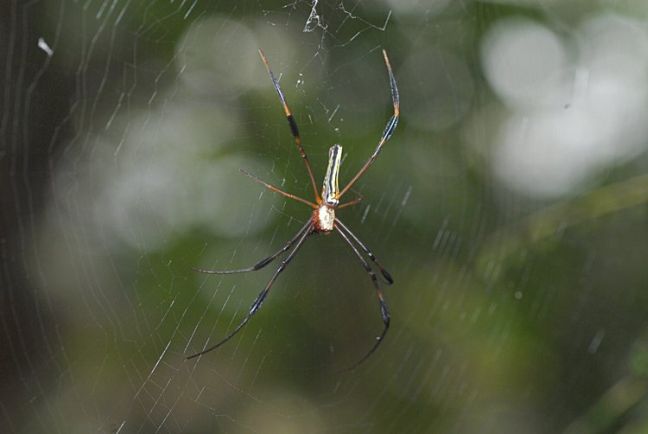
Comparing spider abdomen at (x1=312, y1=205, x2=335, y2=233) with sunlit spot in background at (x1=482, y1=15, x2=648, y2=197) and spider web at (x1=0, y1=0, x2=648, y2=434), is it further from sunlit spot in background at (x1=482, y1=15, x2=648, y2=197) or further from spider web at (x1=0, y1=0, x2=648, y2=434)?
sunlit spot in background at (x1=482, y1=15, x2=648, y2=197)

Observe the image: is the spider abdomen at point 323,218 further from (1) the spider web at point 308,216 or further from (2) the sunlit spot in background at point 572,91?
(2) the sunlit spot in background at point 572,91

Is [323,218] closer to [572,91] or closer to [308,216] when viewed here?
[308,216]

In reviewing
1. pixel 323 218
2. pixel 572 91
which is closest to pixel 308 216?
pixel 323 218

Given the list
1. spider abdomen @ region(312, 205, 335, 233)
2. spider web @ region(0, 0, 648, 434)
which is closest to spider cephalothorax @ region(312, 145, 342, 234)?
spider abdomen @ region(312, 205, 335, 233)

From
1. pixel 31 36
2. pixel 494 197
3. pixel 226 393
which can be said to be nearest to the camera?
pixel 31 36

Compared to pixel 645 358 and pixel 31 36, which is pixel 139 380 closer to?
pixel 31 36

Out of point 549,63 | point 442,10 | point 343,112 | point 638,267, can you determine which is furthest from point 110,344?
point 638,267
